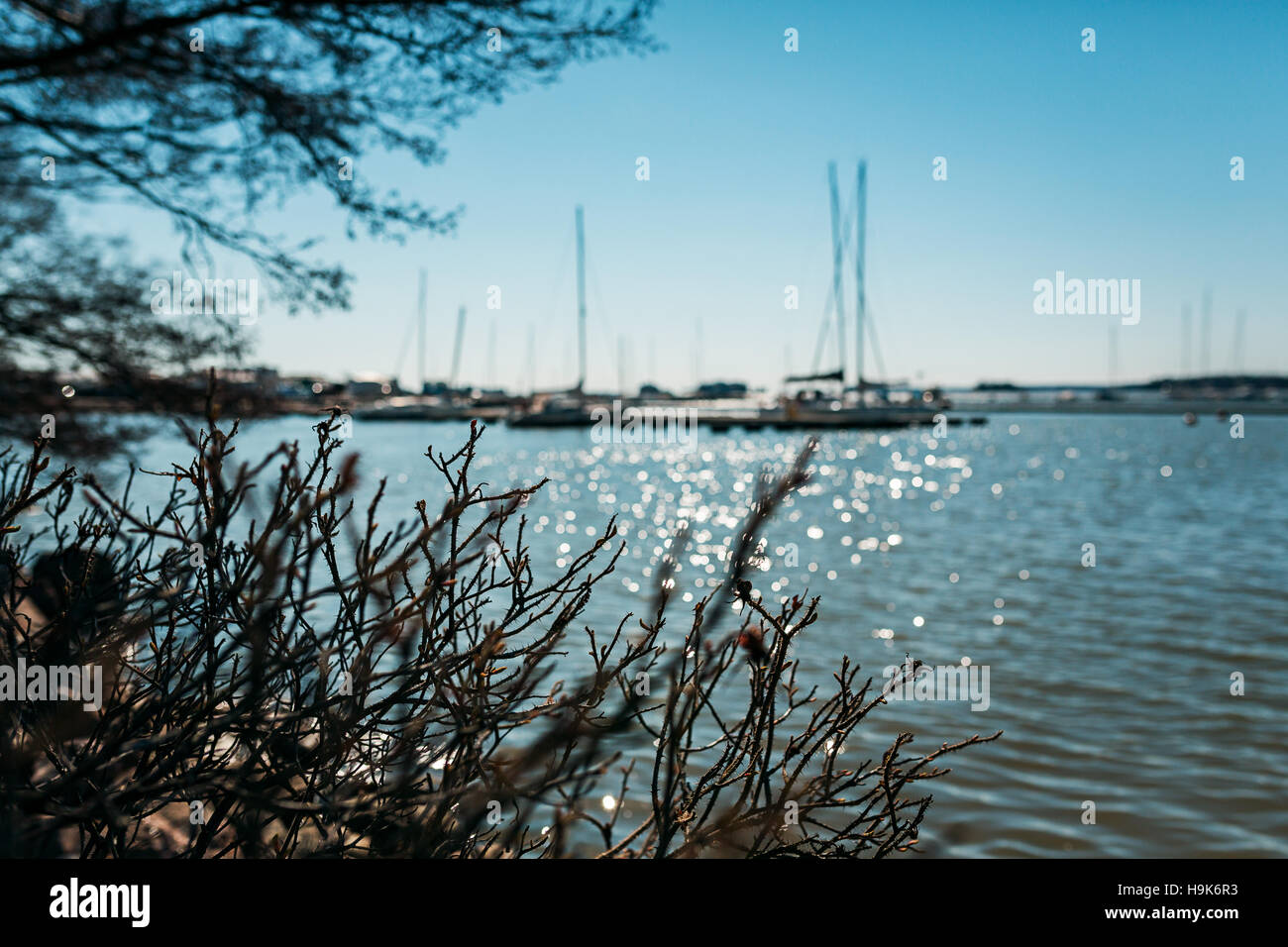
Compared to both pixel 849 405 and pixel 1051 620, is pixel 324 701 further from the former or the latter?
pixel 849 405

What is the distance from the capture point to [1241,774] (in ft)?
28.2

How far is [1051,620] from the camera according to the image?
14625mm

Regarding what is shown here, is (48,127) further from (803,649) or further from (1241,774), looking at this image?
(1241,774)

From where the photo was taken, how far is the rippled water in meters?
7.88

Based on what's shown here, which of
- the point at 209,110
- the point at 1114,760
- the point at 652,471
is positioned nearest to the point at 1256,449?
the point at 652,471

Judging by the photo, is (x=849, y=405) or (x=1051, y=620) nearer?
(x=1051, y=620)

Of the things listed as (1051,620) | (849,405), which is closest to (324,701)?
(1051,620)

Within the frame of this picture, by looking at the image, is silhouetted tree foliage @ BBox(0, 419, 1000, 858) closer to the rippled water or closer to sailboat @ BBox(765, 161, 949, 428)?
the rippled water

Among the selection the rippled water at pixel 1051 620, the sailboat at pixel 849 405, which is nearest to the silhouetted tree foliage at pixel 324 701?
the rippled water at pixel 1051 620

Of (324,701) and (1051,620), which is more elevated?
(324,701)

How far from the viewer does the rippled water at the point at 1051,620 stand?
25.8 ft
